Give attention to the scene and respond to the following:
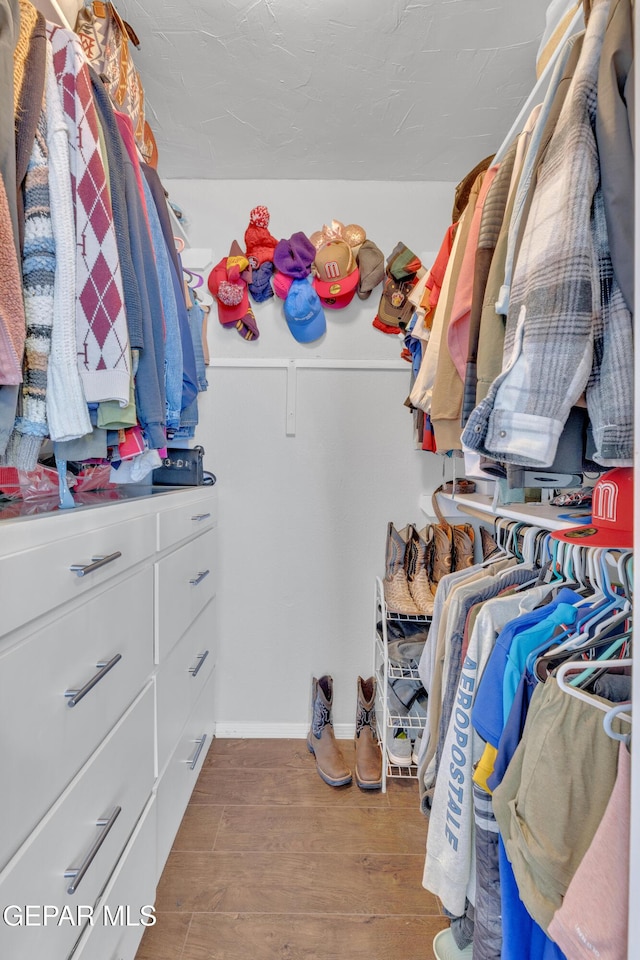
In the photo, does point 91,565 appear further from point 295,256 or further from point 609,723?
point 295,256

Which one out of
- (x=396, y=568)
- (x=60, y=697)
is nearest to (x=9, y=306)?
(x=60, y=697)

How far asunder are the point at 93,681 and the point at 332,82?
5.83 feet

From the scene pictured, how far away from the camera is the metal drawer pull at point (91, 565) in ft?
2.72

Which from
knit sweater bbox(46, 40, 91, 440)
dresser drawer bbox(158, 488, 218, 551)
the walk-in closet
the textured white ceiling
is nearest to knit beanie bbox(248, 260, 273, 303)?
the walk-in closet

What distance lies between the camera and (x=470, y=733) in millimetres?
970

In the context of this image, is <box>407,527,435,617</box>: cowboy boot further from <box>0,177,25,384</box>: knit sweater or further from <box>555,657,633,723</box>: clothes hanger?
<box>0,177,25,384</box>: knit sweater

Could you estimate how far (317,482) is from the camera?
6.97ft

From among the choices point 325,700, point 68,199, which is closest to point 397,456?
point 325,700

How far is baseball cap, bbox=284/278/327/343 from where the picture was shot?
6.55ft

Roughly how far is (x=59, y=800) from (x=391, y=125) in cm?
209

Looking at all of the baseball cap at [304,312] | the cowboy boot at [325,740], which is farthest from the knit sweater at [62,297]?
the cowboy boot at [325,740]

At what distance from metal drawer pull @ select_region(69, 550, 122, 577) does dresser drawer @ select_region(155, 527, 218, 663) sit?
0.33m

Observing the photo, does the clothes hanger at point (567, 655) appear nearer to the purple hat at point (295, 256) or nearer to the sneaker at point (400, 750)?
the sneaker at point (400, 750)

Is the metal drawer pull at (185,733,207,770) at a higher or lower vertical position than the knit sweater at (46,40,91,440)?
lower
